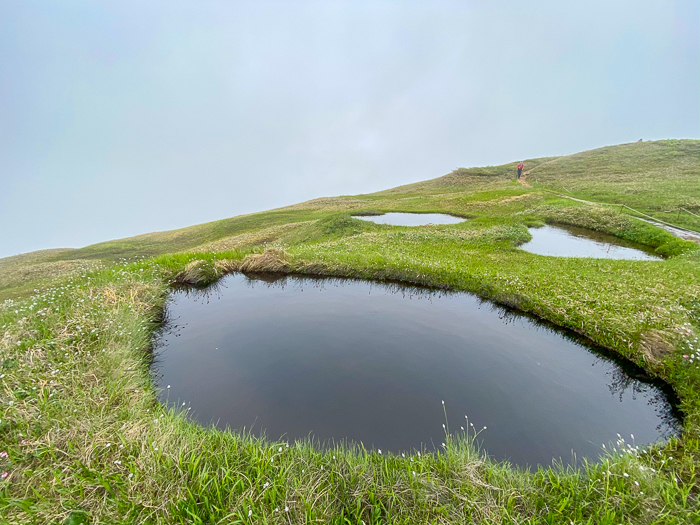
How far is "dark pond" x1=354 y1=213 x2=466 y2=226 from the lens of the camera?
83.4 ft

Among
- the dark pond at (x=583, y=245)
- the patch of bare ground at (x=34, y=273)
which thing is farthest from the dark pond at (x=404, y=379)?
the patch of bare ground at (x=34, y=273)

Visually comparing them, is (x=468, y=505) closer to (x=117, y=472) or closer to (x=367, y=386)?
(x=367, y=386)

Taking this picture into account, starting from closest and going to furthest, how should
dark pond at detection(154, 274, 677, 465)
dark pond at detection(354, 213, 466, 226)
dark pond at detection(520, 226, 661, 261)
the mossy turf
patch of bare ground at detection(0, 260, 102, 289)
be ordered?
the mossy turf → dark pond at detection(154, 274, 677, 465) → dark pond at detection(520, 226, 661, 261) → patch of bare ground at detection(0, 260, 102, 289) → dark pond at detection(354, 213, 466, 226)

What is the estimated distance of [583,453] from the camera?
15.0 feet

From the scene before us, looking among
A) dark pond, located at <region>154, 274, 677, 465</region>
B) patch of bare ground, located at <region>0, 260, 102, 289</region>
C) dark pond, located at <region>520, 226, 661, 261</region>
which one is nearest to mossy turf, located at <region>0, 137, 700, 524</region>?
dark pond, located at <region>154, 274, 677, 465</region>

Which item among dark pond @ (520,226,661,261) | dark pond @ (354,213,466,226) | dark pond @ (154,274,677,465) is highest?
dark pond @ (354,213,466,226)

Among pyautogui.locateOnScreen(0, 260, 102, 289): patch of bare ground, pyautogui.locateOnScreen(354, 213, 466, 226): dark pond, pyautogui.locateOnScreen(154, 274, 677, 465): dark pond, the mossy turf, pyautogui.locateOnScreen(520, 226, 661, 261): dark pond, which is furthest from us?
pyautogui.locateOnScreen(354, 213, 466, 226): dark pond

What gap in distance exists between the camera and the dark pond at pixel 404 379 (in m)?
4.97

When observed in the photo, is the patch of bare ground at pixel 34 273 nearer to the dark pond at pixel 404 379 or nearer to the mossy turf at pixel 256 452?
the mossy turf at pixel 256 452

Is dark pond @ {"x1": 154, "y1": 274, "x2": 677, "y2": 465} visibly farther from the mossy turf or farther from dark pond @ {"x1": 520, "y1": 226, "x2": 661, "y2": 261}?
dark pond @ {"x1": 520, "y1": 226, "x2": 661, "y2": 261}

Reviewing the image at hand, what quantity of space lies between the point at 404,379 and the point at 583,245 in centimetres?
1798

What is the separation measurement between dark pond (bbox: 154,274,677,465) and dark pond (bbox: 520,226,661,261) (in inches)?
403

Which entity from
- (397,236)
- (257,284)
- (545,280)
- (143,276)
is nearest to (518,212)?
(397,236)

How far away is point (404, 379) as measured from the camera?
6113 mm
